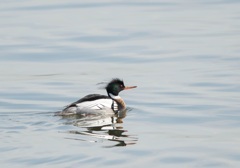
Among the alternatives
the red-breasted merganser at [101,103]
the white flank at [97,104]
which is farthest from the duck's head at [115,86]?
the white flank at [97,104]

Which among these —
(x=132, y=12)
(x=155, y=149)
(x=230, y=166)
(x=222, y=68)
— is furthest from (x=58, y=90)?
(x=132, y=12)

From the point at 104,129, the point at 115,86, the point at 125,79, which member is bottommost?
the point at 104,129

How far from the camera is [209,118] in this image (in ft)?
52.4

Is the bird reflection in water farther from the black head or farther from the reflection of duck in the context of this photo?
the black head

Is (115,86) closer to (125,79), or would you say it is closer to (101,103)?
(101,103)

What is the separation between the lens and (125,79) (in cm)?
2028

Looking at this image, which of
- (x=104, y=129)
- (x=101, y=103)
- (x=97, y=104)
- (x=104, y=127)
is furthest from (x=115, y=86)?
(x=104, y=129)

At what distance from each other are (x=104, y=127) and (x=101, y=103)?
1.69m

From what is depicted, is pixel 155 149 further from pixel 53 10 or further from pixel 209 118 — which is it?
pixel 53 10

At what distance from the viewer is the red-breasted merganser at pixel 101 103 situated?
55.4 ft

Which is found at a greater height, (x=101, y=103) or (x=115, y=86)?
(x=115, y=86)

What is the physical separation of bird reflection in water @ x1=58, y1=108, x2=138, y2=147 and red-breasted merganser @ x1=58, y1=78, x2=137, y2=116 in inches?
5.3

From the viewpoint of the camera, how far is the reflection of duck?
567 inches

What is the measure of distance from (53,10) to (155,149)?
1652 centimetres
